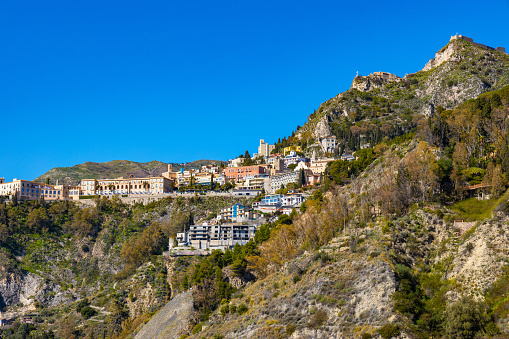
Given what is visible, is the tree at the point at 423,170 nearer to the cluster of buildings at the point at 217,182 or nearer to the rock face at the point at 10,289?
the cluster of buildings at the point at 217,182

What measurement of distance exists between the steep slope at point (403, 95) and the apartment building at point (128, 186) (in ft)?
133

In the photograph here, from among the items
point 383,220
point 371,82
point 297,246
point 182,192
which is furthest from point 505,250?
point 371,82

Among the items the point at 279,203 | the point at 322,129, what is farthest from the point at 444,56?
the point at 279,203

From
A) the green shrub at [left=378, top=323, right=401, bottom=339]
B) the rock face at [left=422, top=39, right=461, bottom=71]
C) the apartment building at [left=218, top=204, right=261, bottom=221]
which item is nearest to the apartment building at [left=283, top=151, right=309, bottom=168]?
the apartment building at [left=218, top=204, right=261, bottom=221]

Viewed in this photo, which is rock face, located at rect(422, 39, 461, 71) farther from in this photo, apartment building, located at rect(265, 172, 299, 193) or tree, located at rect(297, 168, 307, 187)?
tree, located at rect(297, 168, 307, 187)

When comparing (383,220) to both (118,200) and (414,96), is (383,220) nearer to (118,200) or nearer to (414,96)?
(118,200)

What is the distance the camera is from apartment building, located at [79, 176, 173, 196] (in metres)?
133

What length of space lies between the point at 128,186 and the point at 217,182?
23.6 meters

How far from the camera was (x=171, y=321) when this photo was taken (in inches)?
2525

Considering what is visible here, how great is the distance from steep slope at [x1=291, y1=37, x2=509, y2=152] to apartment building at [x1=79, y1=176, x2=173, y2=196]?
4052cm

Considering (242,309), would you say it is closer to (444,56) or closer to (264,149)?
(264,149)

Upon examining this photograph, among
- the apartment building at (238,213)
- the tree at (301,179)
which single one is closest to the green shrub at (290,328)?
the apartment building at (238,213)

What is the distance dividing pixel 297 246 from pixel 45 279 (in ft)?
184

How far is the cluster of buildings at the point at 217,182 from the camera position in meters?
121
